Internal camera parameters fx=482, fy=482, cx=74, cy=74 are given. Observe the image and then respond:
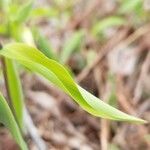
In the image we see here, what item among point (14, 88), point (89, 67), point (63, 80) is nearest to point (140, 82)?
point (89, 67)

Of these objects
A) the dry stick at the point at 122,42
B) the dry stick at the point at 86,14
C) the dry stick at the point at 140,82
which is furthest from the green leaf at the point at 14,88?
the dry stick at the point at 86,14

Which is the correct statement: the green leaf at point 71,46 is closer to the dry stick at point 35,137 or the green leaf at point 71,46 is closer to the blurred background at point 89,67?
the blurred background at point 89,67

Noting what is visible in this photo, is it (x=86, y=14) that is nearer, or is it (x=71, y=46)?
(x=71, y=46)

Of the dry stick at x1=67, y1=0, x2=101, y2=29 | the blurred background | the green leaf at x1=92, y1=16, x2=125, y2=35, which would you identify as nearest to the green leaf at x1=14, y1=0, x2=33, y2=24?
the blurred background

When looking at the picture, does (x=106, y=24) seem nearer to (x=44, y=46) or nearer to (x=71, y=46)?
(x=71, y=46)

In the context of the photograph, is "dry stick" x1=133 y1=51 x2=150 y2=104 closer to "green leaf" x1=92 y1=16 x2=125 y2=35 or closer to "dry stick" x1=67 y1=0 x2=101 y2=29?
"green leaf" x1=92 y1=16 x2=125 y2=35

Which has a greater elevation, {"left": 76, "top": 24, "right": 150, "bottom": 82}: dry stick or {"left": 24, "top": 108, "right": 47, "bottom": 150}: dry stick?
{"left": 76, "top": 24, "right": 150, "bottom": 82}: dry stick
